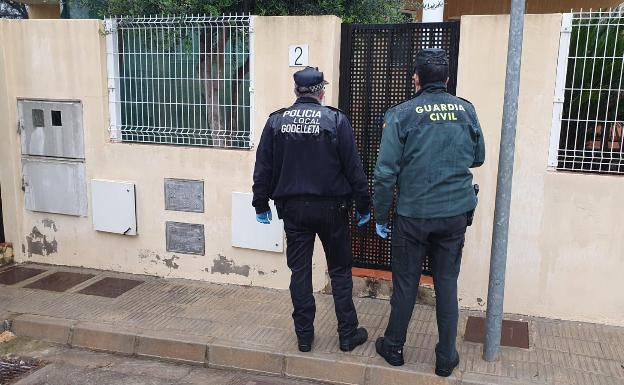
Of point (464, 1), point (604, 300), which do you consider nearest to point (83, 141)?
point (604, 300)

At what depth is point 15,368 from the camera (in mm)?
4234

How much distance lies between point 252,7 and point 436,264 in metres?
3.39

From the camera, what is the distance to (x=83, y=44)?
5.55m

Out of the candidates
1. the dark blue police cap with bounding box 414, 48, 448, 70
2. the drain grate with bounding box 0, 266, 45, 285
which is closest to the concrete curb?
the drain grate with bounding box 0, 266, 45, 285

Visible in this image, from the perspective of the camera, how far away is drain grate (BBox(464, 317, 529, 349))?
4.21 metres

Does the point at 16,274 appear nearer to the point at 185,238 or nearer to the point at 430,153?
the point at 185,238

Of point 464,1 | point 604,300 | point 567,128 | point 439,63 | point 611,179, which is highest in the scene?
point 464,1

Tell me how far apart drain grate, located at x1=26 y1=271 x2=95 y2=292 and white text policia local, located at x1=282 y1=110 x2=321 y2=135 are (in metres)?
3.06

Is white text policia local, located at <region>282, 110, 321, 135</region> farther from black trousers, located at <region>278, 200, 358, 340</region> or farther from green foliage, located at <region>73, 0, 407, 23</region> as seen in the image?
green foliage, located at <region>73, 0, 407, 23</region>

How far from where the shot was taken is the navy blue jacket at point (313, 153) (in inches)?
149

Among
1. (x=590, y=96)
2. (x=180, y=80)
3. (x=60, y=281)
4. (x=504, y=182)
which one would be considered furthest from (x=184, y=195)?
(x=590, y=96)

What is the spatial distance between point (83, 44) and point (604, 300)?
5159mm

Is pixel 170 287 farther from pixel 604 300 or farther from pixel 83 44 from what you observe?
pixel 604 300

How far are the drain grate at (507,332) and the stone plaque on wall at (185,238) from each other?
8.48 ft
